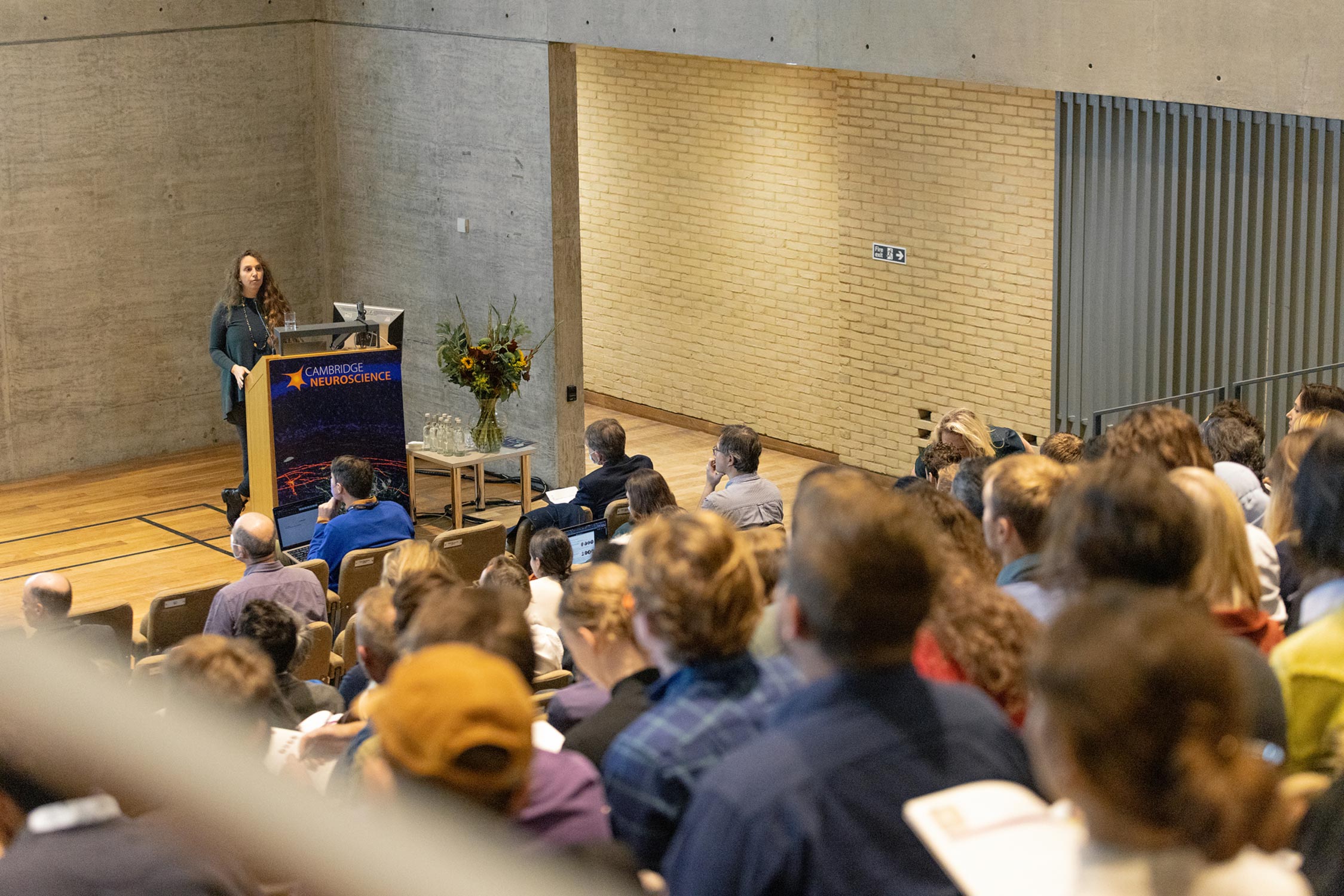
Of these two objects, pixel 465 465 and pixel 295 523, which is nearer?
pixel 295 523

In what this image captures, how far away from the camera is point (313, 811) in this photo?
73 centimetres

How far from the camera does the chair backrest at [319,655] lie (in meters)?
5.96

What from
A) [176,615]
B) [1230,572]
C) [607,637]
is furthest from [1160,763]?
[176,615]

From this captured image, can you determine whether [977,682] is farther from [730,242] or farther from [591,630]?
[730,242]

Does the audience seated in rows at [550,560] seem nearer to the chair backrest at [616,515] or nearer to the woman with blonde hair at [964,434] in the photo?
the woman with blonde hair at [964,434]

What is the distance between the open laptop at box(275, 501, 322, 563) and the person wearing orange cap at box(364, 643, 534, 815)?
6.77 metres

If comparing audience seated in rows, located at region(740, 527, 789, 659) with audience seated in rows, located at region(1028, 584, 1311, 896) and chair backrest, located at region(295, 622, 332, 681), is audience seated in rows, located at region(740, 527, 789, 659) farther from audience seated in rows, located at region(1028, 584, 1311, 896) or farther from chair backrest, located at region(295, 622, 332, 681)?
chair backrest, located at region(295, 622, 332, 681)

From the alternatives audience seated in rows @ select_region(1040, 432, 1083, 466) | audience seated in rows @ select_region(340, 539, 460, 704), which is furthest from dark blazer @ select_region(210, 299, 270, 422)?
audience seated in rows @ select_region(1040, 432, 1083, 466)

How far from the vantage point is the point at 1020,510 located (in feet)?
10.3

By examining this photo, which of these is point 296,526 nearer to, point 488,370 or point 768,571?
point 488,370

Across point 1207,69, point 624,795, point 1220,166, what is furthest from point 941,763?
point 1220,166

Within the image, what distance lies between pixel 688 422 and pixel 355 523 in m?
6.10

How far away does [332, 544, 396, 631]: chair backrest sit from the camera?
7.13 m

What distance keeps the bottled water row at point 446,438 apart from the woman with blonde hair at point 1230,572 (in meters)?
7.96
